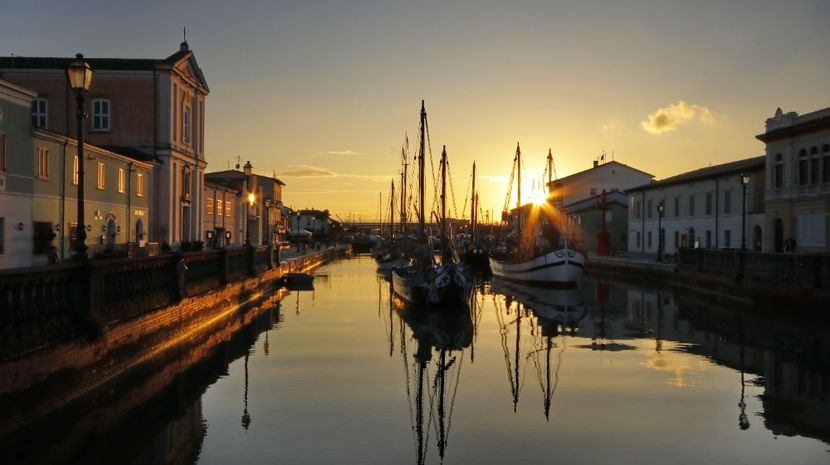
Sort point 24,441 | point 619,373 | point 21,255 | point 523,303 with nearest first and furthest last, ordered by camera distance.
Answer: point 24,441 → point 619,373 → point 21,255 → point 523,303

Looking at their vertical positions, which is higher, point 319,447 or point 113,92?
point 113,92

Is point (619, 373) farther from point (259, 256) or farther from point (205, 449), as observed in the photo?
point (259, 256)

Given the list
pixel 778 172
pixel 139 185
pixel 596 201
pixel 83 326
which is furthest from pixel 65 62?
pixel 596 201

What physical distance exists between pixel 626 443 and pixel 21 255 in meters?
27.3

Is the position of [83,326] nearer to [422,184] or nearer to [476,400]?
[476,400]

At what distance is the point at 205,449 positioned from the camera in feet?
37.6

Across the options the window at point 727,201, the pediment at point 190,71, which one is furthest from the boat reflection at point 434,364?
the window at point 727,201

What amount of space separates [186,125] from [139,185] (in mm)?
7475

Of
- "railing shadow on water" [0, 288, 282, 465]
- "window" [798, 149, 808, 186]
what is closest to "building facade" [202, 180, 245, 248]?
"window" [798, 149, 808, 186]

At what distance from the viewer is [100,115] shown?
4669 centimetres

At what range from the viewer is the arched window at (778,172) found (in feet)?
151

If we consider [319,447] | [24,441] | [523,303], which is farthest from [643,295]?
[24,441]

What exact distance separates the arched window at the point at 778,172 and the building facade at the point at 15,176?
133 feet

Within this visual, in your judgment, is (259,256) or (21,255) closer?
(21,255)
